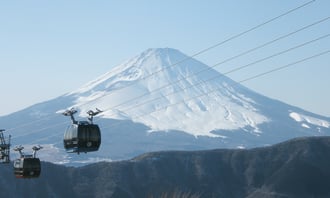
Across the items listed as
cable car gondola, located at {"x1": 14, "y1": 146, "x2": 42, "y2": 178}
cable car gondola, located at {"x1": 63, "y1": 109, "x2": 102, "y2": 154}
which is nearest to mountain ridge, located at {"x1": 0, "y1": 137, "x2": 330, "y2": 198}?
cable car gondola, located at {"x1": 14, "y1": 146, "x2": 42, "y2": 178}

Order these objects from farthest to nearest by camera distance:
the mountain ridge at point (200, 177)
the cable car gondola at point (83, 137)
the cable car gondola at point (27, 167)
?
the mountain ridge at point (200, 177) → the cable car gondola at point (27, 167) → the cable car gondola at point (83, 137)

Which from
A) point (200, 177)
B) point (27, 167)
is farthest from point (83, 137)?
point (200, 177)

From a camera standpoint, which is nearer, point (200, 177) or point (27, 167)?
point (27, 167)

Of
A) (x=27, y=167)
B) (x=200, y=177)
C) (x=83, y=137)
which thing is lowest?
(x=200, y=177)

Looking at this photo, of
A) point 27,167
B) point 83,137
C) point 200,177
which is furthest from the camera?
point 200,177

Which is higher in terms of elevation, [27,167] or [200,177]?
[27,167]

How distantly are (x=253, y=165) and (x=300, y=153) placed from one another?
43.9 feet

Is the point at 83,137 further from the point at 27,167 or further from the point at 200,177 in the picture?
the point at 200,177

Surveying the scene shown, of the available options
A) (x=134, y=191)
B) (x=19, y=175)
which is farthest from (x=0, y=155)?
(x=134, y=191)

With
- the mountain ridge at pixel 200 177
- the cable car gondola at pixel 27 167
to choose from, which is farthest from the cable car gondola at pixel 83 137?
Answer: the mountain ridge at pixel 200 177

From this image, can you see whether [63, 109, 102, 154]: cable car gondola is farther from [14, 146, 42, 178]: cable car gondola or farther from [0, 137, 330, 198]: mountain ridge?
[0, 137, 330, 198]: mountain ridge

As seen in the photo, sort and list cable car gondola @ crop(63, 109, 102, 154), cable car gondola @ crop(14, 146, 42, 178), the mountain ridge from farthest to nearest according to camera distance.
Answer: the mountain ridge, cable car gondola @ crop(14, 146, 42, 178), cable car gondola @ crop(63, 109, 102, 154)

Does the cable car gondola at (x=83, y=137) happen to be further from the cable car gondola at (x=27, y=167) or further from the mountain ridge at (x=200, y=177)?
the mountain ridge at (x=200, y=177)

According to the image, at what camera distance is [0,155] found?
153 ft
